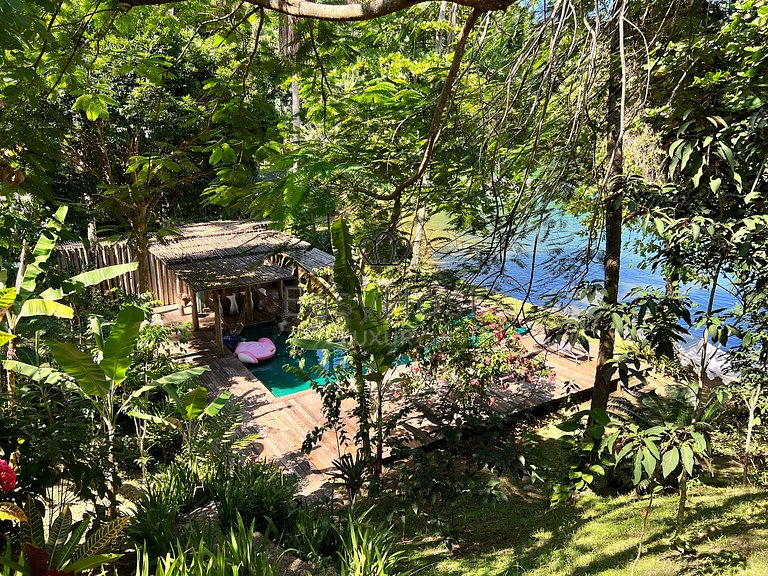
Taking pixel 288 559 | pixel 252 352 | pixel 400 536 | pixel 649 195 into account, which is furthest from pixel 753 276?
pixel 252 352

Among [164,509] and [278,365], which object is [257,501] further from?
[278,365]

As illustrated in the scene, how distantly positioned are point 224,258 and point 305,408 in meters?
6.16

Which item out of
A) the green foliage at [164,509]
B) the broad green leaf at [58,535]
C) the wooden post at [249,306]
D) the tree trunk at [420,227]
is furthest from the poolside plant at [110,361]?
the wooden post at [249,306]

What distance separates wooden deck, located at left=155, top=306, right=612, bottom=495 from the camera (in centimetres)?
609

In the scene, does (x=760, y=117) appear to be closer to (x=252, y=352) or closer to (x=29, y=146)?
(x=29, y=146)

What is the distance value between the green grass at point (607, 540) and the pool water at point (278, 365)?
18.4ft

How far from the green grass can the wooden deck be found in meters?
1.17

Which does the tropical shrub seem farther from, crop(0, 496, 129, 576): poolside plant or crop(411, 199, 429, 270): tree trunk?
crop(0, 496, 129, 576): poolside plant

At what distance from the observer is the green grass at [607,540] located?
130 inches

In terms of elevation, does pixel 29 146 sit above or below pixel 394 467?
above

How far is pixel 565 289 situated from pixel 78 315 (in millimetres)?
6914

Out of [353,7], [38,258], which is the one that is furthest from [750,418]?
[38,258]

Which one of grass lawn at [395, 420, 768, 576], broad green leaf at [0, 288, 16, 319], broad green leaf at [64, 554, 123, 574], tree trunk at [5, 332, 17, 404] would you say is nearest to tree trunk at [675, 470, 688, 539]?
grass lawn at [395, 420, 768, 576]

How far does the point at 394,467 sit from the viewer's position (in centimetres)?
595
